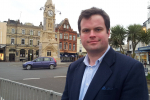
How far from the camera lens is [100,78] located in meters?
1.37

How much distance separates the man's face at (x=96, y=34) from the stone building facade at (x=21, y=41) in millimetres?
42034

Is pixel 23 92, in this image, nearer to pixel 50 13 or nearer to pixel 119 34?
pixel 119 34

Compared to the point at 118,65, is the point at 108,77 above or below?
below

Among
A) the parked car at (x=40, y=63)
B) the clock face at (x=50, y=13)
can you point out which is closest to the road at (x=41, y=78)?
the parked car at (x=40, y=63)

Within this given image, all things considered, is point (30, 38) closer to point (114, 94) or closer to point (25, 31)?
point (25, 31)

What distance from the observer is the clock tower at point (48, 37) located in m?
29.6

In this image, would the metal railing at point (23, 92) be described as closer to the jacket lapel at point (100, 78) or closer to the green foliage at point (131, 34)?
the jacket lapel at point (100, 78)

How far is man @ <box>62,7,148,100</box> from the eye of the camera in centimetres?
123

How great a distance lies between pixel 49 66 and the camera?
58.1 feet

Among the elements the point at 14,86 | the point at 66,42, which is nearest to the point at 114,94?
the point at 14,86

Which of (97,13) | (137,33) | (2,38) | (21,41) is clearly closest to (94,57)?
(97,13)

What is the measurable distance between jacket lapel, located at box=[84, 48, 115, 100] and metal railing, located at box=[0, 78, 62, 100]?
160 centimetres

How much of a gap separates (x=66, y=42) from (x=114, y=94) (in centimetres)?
4538

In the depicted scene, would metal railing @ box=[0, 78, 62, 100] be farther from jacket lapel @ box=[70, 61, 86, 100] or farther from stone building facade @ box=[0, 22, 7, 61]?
stone building facade @ box=[0, 22, 7, 61]
